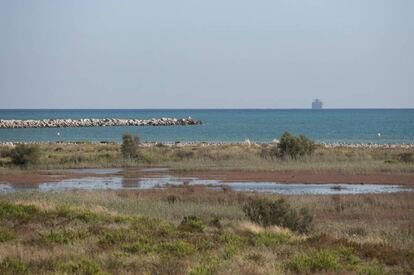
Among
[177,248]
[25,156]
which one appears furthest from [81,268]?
[25,156]

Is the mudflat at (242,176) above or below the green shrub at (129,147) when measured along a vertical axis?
below

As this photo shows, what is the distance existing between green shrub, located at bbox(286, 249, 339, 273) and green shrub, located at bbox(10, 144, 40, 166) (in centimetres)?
3888

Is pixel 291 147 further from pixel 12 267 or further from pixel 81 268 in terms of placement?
pixel 12 267

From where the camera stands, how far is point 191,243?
15125 mm

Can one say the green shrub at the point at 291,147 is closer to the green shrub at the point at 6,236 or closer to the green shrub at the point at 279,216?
the green shrub at the point at 279,216

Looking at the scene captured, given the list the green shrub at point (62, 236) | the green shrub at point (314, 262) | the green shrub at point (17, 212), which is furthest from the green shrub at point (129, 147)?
the green shrub at point (314, 262)

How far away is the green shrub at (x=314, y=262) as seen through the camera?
12539mm

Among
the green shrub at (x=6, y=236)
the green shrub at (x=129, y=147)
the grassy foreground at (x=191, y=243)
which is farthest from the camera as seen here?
the green shrub at (x=129, y=147)

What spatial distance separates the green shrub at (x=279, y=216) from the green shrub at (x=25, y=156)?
31342 millimetres

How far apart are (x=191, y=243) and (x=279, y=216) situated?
6.05 metres

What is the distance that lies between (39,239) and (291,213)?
828cm

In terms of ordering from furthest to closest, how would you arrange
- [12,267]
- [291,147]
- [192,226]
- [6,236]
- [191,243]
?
1. [291,147]
2. [192,226]
3. [6,236]
4. [191,243]
5. [12,267]

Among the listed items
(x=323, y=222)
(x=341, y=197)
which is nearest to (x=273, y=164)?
(x=341, y=197)

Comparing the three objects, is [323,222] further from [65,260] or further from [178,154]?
[178,154]
